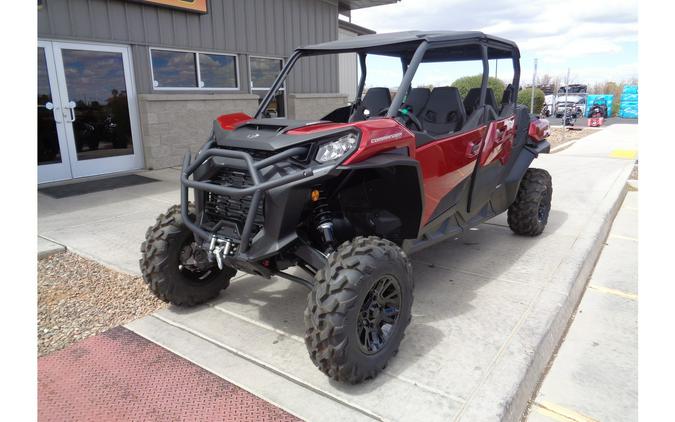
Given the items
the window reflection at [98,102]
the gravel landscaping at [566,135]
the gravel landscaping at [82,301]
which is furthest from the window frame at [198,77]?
the gravel landscaping at [566,135]

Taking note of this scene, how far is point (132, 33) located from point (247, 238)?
7552 mm

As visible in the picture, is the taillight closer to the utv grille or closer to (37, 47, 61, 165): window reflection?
the utv grille

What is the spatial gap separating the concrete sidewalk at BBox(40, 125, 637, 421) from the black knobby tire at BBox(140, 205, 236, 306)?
0.61 feet

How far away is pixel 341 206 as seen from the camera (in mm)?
3309

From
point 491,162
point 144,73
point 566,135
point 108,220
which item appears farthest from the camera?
point 566,135

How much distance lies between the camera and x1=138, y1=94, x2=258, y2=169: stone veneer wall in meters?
9.14

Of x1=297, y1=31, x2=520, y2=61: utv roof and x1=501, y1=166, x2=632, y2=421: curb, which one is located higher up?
x1=297, y1=31, x2=520, y2=61: utv roof

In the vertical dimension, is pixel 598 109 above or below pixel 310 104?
below

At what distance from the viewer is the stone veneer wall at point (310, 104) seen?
1257 cm

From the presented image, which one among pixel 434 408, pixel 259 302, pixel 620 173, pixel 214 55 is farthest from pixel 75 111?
pixel 620 173

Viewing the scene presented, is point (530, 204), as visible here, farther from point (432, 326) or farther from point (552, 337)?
point (432, 326)

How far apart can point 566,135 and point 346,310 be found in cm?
1679

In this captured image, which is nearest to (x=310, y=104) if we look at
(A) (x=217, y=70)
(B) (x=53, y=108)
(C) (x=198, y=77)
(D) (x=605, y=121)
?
(A) (x=217, y=70)

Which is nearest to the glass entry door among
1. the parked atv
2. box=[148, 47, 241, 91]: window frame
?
box=[148, 47, 241, 91]: window frame
